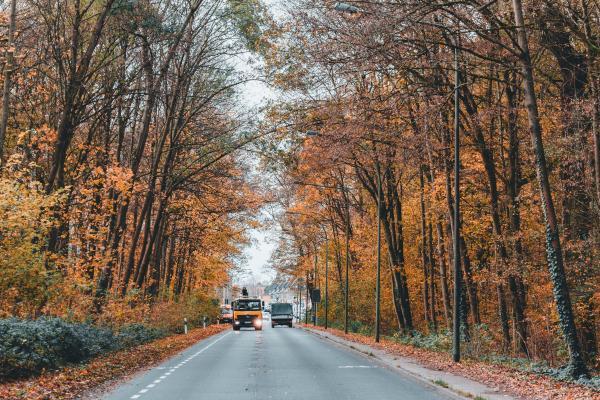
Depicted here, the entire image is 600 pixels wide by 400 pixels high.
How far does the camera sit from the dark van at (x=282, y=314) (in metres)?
75.1

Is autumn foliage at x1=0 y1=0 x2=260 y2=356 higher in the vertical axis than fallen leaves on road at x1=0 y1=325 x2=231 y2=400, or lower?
higher

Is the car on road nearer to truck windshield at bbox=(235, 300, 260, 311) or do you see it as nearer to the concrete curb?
truck windshield at bbox=(235, 300, 260, 311)

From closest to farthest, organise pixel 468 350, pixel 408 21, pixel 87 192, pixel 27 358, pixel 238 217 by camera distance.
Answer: pixel 27 358, pixel 408 21, pixel 87 192, pixel 468 350, pixel 238 217

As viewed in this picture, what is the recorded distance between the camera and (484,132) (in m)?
29.0

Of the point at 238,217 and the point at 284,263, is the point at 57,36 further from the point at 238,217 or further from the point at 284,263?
the point at 284,263

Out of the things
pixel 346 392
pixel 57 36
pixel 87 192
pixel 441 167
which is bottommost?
pixel 346 392

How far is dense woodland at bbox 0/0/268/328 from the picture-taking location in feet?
61.6

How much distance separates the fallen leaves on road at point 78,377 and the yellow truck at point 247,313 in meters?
37.3

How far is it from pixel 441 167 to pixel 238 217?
19.8m

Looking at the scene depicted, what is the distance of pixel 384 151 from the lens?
101ft

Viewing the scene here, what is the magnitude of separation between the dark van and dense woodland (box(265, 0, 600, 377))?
122ft

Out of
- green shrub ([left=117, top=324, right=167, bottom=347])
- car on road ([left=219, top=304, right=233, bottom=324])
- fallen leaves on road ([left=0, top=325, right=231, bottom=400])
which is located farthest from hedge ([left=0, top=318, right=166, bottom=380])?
car on road ([left=219, top=304, right=233, bottom=324])

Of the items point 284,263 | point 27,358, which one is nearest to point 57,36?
point 27,358

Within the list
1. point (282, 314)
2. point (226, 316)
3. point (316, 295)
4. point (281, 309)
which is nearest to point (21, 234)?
point (316, 295)
